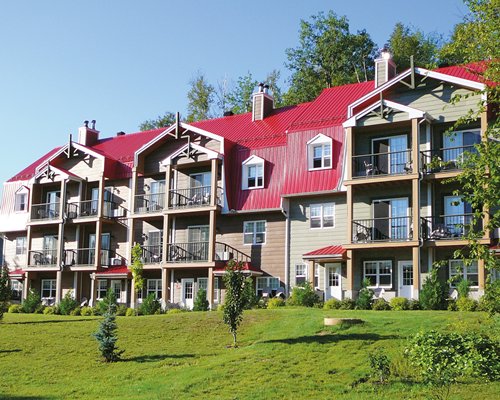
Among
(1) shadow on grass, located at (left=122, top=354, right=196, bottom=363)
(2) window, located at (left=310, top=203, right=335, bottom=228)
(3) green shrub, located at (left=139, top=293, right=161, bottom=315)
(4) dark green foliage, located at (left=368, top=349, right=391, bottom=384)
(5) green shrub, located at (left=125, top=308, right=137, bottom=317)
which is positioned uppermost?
(2) window, located at (left=310, top=203, right=335, bottom=228)

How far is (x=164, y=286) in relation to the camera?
126 feet

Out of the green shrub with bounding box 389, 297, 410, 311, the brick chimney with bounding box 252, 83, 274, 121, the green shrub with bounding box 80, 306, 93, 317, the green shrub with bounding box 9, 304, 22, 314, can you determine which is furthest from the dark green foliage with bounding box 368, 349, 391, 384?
the green shrub with bounding box 9, 304, 22, 314

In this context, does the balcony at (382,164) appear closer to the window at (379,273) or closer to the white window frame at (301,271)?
the window at (379,273)

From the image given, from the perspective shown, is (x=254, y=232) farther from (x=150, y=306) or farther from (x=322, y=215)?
(x=150, y=306)

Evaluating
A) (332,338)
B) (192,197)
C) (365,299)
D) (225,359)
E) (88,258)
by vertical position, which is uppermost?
(192,197)

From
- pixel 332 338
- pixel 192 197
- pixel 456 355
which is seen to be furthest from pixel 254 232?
pixel 456 355

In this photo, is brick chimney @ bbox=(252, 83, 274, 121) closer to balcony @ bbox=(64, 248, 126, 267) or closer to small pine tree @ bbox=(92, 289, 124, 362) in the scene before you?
balcony @ bbox=(64, 248, 126, 267)

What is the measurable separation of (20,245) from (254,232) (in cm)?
1873

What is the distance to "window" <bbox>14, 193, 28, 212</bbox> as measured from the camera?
48.2 metres

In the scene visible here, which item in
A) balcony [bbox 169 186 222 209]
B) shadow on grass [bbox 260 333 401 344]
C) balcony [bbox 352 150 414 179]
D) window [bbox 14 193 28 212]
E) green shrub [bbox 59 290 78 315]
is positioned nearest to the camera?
shadow on grass [bbox 260 333 401 344]

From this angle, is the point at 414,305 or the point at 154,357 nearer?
the point at 154,357

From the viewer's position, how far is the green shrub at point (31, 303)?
41.2 metres

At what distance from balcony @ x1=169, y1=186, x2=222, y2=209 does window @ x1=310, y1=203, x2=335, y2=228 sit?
5.36 metres

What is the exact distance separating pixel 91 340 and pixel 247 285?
625 cm
